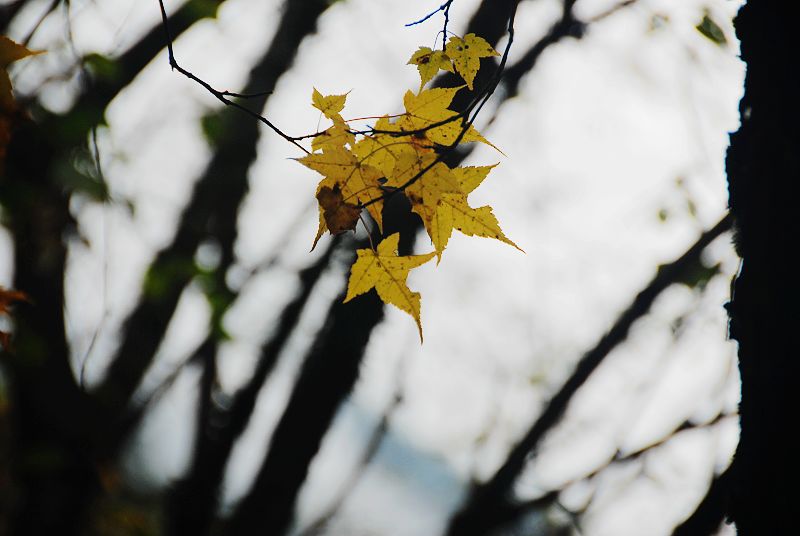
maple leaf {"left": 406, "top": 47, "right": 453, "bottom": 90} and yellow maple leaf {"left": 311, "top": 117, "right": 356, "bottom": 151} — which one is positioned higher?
maple leaf {"left": 406, "top": 47, "right": 453, "bottom": 90}

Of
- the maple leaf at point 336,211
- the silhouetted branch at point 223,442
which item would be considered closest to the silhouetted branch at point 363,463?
the silhouetted branch at point 223,442

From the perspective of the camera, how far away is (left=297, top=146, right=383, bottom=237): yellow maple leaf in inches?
31.2

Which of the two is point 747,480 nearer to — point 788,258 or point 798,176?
point 788,258

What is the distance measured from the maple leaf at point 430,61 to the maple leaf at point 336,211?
0.31 meters

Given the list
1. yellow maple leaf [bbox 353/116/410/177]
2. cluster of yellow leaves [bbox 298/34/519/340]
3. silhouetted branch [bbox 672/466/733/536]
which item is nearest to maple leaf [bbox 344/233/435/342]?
cluster of yellow leaves [bbox 298/34/519/340]

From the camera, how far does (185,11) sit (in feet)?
6.31

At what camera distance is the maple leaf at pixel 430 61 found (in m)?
0.92

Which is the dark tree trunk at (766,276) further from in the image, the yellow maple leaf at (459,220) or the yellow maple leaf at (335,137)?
the yellow maple leaf at (335,137)

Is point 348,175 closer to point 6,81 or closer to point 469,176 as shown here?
point 469,176

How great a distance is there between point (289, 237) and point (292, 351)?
2.30ft

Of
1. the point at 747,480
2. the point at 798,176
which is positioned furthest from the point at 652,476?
the point at 798,176

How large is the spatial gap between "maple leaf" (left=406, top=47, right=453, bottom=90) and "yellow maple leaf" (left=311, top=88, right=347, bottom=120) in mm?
185

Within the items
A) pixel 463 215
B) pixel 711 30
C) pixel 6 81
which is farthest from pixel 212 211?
pixel 711 30

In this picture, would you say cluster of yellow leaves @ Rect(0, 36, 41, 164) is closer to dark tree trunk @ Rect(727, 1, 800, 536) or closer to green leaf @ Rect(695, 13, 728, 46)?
dark tree trunk @ Rect(727, 1, 800, 536)
